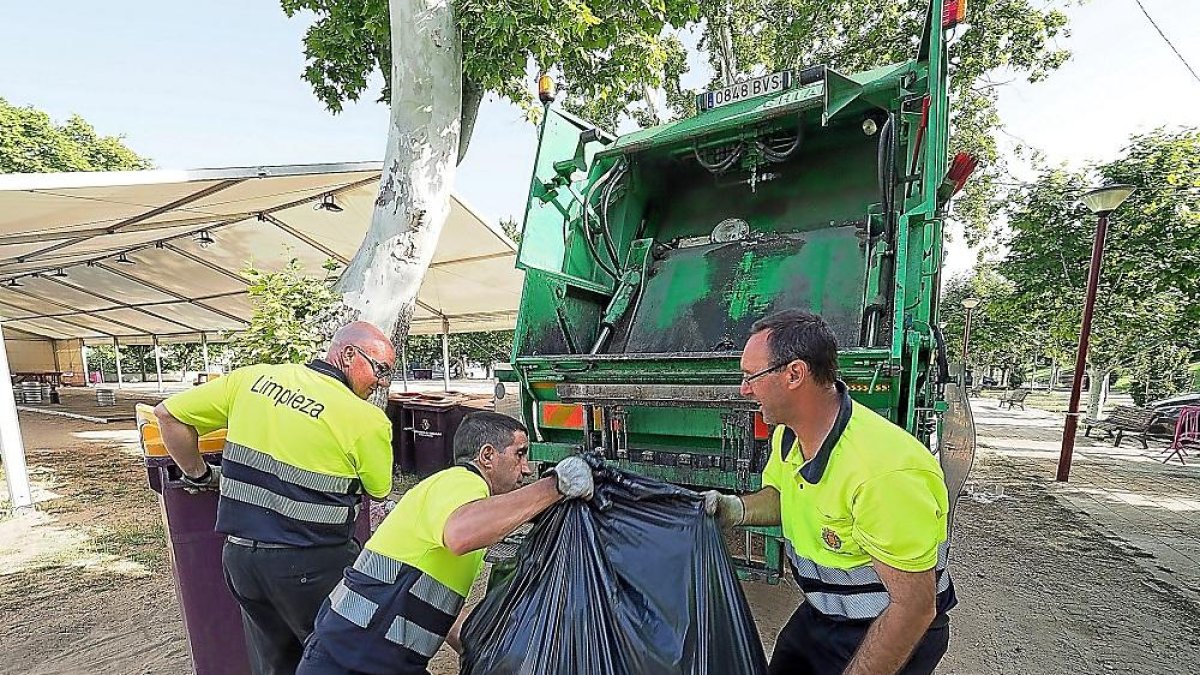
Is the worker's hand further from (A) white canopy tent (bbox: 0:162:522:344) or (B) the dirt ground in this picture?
(A) white canopy tent (bbox: 0:162:522:344)

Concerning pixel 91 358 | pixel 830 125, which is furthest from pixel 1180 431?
pixel 91 358

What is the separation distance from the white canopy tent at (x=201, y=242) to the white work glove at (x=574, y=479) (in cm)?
401

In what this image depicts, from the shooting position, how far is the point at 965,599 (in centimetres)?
341

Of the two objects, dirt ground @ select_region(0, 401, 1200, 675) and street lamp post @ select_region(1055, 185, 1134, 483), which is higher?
street lamp post @ select_region(1055, 185, 1134, 483)

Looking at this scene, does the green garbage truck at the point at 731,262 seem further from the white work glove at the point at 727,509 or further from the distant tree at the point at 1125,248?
the distant tree at the point at 1125,248

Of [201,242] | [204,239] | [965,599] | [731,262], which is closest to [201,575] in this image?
[731,262]

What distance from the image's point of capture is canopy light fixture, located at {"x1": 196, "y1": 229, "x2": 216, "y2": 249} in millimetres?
7780

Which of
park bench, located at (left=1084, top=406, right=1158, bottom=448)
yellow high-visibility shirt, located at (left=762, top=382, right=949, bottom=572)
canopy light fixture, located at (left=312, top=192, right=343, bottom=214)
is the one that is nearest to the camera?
yellow high-visibility shirt, located at (left=762, top=382, right=949, bottom=572)

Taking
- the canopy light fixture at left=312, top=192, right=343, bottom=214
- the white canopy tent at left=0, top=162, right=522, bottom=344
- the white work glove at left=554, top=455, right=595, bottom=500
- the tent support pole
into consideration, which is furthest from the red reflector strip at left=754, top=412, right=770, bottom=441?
the tent support pole

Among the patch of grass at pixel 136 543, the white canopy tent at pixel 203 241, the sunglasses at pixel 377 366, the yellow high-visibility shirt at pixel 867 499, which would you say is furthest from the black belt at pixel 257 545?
the white canopy tent at pixel 203 241

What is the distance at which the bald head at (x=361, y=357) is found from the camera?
2.00 metres

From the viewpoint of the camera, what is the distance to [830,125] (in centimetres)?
351

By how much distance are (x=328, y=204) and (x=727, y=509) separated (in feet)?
19.0

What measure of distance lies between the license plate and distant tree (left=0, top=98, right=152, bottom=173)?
21.9 meters
